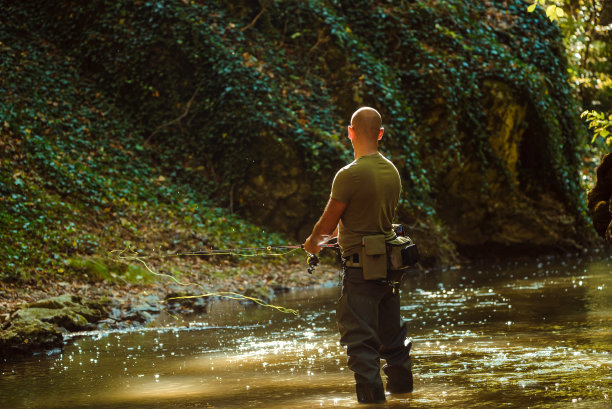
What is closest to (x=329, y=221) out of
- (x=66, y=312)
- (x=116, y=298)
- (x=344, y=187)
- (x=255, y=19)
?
(x=344, y=187)

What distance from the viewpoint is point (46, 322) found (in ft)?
30.9

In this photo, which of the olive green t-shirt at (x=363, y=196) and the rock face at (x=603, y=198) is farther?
the rock face at (x=603, y=198)

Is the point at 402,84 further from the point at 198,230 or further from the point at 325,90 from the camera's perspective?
the point at 198,230

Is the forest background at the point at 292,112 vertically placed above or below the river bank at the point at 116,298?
above

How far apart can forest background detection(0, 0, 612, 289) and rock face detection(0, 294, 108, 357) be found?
542cm

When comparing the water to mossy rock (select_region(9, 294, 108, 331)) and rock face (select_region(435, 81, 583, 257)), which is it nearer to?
mossy rock (select_region(9, 294, 108, 331))

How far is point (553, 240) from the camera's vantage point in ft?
70.2

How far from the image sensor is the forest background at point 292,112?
60.8ft

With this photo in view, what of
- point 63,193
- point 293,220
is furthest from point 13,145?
point 293,220

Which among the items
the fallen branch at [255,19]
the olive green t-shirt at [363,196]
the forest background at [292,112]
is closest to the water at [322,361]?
the olive green t-shirt at [363,196]

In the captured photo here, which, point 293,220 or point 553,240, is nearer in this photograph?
point 293,220

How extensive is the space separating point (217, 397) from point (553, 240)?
17451mm

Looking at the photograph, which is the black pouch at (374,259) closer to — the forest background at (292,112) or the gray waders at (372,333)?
the gray waders at (372,333)

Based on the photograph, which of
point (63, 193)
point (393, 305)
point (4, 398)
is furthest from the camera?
point (63, 193)
